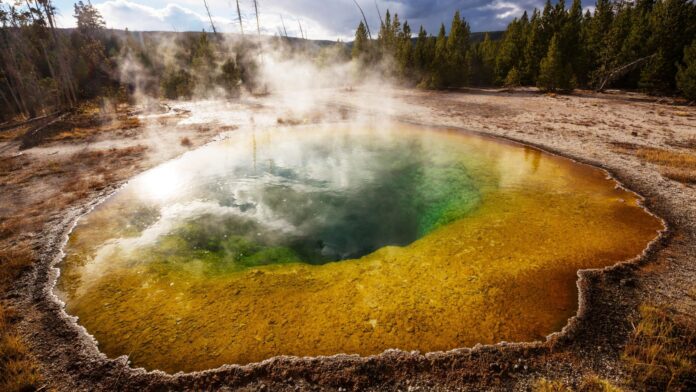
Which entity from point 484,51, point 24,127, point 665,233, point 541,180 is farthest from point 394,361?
point 484,51

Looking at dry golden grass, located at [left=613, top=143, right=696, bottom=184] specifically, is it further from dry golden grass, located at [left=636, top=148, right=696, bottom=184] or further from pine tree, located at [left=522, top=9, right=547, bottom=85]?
pine tree, located at [left=522, top=9, right=547, bottom=85]

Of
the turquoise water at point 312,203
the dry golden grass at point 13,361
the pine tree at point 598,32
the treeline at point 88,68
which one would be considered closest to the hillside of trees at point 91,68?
the treeline at point 88,68

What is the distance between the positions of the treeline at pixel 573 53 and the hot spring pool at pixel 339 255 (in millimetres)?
25348

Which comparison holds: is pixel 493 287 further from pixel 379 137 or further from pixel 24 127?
pixel 24 127

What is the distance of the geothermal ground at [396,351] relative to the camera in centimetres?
488

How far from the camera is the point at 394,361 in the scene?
5.13 metres

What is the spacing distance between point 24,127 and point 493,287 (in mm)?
32425

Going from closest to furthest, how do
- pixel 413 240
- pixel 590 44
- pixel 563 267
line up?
pixel 563 267
pixel 413 240
pixel 590 44

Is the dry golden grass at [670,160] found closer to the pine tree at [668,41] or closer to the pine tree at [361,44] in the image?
the pine tree at [668,41]

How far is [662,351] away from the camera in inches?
193

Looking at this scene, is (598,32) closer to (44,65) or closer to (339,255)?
(339,255)

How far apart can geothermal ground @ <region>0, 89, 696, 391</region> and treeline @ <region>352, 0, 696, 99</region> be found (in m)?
9.98

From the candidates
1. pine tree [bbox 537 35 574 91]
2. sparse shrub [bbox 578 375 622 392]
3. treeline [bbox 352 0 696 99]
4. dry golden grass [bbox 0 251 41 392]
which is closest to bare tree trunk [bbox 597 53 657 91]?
treeline [bbox 352 0 696 99]

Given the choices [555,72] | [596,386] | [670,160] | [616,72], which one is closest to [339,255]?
[596,386]
